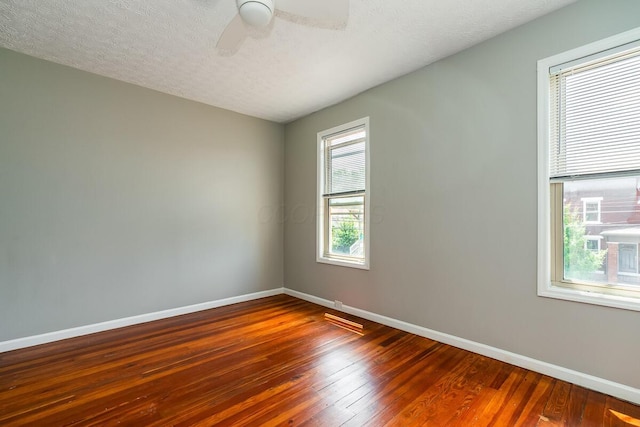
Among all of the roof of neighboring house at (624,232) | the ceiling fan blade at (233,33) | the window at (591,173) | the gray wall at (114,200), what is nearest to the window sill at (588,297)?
the window at (591,173)

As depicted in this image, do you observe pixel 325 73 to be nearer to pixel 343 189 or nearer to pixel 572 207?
pixel 343 189

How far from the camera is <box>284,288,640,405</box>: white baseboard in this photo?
193 cm

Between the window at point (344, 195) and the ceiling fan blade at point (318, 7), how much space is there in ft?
5.93

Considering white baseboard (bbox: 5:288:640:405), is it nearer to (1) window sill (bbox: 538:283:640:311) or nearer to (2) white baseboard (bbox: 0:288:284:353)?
(2) white baseboard (bbox: 0:288:284:353)

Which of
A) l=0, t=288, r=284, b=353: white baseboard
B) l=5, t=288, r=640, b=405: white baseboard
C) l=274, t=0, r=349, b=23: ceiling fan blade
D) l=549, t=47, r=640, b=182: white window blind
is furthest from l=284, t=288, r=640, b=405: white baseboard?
l=274, t=0, r=349, b=23: ceiling fan blade

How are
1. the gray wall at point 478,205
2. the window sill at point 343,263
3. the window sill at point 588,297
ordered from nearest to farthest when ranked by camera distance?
the window sill at point 588,297 < the gray wall at point 478,205 < the window sill at point 343,263

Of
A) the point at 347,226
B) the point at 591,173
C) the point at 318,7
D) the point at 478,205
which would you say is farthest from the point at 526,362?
the point at 318,7

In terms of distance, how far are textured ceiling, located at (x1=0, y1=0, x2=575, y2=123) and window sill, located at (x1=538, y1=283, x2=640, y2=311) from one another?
209 centimetres

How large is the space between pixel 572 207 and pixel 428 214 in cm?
110

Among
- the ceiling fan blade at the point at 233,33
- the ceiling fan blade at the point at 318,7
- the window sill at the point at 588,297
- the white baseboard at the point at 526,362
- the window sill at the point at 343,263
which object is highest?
the ceiling fan blade at the point at 233,33

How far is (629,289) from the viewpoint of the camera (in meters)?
1.97

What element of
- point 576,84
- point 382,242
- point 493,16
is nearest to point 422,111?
point 493,16

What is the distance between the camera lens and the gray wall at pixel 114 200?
109 inches

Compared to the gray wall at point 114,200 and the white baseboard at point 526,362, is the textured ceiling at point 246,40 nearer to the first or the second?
the gray wall at point 114,200
